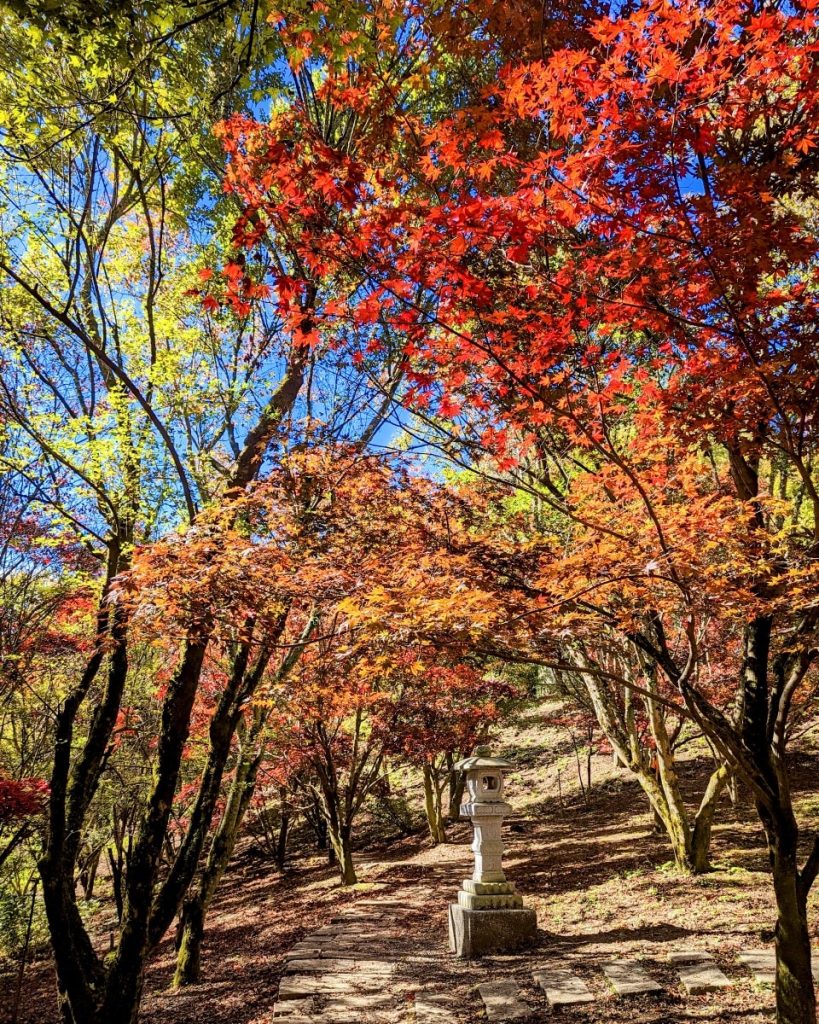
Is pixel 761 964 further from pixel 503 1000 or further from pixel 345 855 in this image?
pixel 345 855

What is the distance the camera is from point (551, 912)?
9.59 m

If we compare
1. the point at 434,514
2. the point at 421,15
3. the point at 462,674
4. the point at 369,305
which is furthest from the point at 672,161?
the point at 462,674

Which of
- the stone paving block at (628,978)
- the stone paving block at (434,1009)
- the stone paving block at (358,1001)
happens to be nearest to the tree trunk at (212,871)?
the stone paving block at (358,1001)

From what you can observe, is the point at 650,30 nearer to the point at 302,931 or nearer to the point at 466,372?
the point at 466,372

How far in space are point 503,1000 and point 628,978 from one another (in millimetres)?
1160

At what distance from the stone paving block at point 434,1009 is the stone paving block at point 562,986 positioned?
2.91 ft

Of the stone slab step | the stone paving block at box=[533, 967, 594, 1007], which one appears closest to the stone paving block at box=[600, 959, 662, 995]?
the stone paving block at box=[533, 967, 594, 1007]

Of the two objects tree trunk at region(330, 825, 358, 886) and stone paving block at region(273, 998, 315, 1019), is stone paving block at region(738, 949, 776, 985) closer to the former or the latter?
stone paving block at region(273, 998, 315, 1019)

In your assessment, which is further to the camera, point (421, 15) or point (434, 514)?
point (434, 514)

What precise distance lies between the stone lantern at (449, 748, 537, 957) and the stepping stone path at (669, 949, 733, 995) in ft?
7.04

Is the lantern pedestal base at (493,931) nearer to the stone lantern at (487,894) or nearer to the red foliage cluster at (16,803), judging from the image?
the stone lantern at (487,894)

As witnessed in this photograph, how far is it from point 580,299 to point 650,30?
149 centimetres

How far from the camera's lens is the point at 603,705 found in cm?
1099

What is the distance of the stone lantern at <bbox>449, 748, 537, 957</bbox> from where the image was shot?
7.88m
